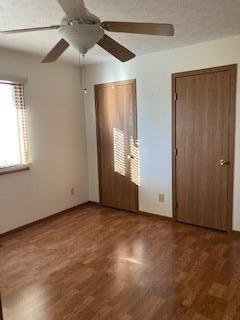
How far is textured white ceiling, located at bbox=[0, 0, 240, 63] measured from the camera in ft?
7.02

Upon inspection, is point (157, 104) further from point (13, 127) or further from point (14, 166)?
point (14, 166)

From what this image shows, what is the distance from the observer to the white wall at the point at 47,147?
11.6ft

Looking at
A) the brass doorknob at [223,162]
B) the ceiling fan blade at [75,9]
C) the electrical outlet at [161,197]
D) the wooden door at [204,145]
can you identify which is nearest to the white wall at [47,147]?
the electrical outlet at [161,197]

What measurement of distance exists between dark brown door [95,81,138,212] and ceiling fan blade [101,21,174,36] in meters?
2.12

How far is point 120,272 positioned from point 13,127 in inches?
90.8

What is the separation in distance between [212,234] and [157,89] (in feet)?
6.74

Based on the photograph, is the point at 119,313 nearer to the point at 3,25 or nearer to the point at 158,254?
the point at 158,254

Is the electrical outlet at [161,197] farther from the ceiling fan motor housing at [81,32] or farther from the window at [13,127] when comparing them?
the ceiling fan motor housing at [81,32]

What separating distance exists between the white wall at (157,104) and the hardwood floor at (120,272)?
0.47 meters

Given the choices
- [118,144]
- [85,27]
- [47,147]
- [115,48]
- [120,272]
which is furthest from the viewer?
[118,144]

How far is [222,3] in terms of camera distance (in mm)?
2158

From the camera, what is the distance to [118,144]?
4230 millimetres

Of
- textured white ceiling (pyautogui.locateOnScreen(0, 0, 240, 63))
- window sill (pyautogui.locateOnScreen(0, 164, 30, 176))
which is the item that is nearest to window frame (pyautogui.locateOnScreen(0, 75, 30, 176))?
window sill (pyautogui.locateOnScreen(0, 164, 30, 176))

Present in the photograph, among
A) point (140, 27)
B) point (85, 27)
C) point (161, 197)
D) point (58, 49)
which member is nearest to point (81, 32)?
point (85, 27)
